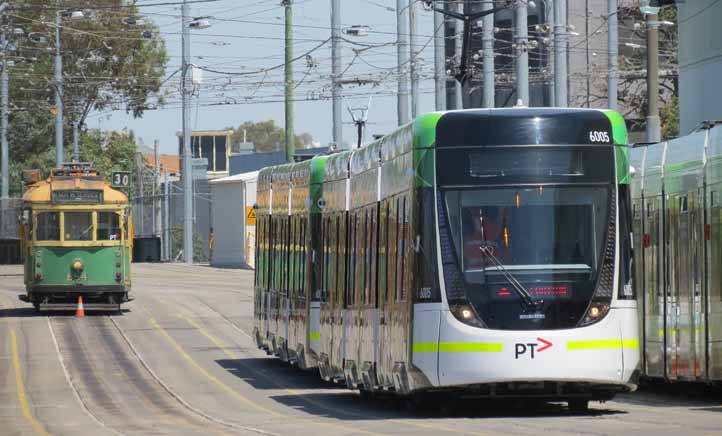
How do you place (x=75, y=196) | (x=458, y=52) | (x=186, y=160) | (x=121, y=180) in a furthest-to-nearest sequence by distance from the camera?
(x=186, y=160) < (x=458, y=52) < (x=121, y=180) < (x=75, y=196)

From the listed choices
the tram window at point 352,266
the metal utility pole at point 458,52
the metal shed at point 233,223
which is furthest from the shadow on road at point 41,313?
the tram window at point 352,266

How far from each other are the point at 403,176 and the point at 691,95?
81.1ft

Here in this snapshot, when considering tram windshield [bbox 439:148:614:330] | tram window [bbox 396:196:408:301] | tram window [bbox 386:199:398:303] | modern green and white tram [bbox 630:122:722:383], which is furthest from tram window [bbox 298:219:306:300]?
tram windshield [bbox 439:148:614:330]

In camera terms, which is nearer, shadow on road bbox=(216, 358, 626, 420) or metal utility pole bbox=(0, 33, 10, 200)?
shadow on road bbox=(216, 358, 626, 420)

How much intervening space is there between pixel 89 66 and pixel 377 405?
7702 cm

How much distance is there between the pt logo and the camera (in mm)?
16875

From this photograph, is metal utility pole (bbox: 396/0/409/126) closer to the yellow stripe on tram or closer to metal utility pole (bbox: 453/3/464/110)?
metal utility pole (bbox: 453/3/464/110)

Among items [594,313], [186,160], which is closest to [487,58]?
[594,313]

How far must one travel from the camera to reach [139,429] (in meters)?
19.5

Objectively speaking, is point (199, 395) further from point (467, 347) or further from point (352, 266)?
point (467, 347)


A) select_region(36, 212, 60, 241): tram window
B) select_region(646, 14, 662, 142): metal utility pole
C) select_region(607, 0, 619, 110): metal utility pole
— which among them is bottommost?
select_region(36, 212, 60, 241): tram window

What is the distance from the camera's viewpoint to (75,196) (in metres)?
44.5

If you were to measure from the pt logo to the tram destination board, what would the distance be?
28842 mm

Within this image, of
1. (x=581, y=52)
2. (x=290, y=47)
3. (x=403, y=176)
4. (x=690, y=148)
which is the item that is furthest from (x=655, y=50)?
(x=581, y=52)
